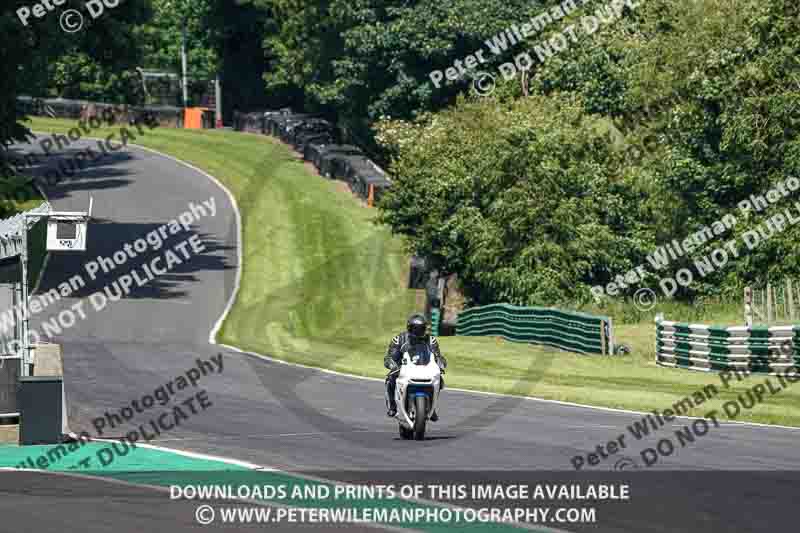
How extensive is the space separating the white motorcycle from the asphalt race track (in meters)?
0.29

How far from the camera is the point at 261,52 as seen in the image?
88375mm

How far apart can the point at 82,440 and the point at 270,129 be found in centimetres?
6039

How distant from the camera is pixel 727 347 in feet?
103

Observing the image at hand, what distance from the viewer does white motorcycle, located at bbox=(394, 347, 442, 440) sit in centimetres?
1820

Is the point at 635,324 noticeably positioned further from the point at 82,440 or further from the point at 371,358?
the point at 82,440

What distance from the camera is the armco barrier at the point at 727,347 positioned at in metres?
30.1

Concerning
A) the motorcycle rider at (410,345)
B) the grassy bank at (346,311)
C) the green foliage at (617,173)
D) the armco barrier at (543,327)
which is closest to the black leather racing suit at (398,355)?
the motorcycle rider at (410,345)

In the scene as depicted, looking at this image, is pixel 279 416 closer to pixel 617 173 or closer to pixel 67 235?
pixel 67 235

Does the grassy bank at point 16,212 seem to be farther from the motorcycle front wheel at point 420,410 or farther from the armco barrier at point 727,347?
the motorcycle front wheel at point 420,410

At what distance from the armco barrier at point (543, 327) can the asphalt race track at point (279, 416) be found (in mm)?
3326

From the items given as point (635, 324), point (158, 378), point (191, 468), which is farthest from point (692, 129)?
point (191, 468)

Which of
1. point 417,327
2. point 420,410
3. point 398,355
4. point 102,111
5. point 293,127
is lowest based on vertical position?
point 420,410

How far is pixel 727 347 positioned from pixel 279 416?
12.9 meters

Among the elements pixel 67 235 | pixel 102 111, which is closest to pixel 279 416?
pixel 67 235
